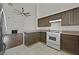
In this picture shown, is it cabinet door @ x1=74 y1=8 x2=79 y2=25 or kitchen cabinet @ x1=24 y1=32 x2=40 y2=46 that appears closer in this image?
cabinet door @ x1=74 y1=8 x2=79 y2=25

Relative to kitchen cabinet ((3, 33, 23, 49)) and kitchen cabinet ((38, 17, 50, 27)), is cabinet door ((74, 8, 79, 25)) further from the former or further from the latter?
kitchen cabinet ((3, 33, 23, 49))

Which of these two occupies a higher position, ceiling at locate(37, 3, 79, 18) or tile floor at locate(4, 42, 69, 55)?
ceiling at locate(37, 3, 79, 18)

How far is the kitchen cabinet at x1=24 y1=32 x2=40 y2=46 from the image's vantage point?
1619mm

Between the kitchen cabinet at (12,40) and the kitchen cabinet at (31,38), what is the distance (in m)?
0.07

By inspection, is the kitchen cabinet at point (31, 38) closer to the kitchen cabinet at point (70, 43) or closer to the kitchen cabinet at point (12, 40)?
the kitchen cabinet at point (12, 40)

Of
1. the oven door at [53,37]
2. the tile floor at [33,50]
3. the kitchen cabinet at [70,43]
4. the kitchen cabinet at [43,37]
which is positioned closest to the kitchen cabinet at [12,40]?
the tile floor at [33,50]

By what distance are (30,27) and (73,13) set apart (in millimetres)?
575

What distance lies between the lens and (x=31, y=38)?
5.36 feet

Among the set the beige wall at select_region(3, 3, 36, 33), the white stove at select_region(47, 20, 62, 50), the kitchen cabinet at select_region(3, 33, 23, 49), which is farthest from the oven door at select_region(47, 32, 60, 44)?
the kitchen cabinet at select_region(3, 33, 23, 49)

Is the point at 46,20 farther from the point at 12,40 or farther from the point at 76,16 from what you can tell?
the point at 12,40

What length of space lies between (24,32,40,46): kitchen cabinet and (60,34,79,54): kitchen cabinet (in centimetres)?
33

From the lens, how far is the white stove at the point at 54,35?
158 centimetres

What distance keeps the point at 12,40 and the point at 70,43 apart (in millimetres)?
733

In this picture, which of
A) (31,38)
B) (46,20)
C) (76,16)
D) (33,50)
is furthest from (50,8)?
(33,50)
